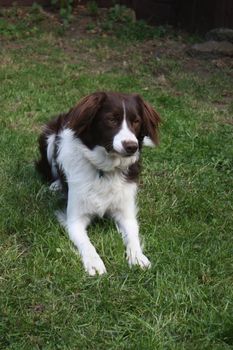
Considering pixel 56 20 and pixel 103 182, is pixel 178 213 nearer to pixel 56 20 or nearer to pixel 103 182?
pixel 103 182

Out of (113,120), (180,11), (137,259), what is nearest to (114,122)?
(113,120)

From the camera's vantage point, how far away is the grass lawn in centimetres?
286

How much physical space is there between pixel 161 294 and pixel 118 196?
3.01 feet

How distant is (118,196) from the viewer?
152 inches

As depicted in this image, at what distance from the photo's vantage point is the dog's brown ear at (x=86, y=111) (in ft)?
11.9

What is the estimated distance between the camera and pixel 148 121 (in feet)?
12.4

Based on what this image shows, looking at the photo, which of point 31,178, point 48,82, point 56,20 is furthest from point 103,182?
point 56,20

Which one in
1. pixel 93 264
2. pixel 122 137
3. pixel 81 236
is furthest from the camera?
pixel 81 236

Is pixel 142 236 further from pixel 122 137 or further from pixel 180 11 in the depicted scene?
pixel 180 11

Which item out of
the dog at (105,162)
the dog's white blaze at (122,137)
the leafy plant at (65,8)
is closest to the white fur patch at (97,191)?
the dog at (105,162)

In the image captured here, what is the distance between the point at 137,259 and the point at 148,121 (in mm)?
896

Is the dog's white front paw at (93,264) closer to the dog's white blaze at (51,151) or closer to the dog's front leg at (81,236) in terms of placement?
the dog's front leg at (81,236)

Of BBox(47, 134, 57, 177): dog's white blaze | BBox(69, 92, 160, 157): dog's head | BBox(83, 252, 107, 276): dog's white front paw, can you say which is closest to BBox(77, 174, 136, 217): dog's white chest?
BBox(69, 92, 160, 157): dog's head

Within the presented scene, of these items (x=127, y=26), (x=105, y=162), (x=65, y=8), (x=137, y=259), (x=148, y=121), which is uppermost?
(x=148, y=121)
